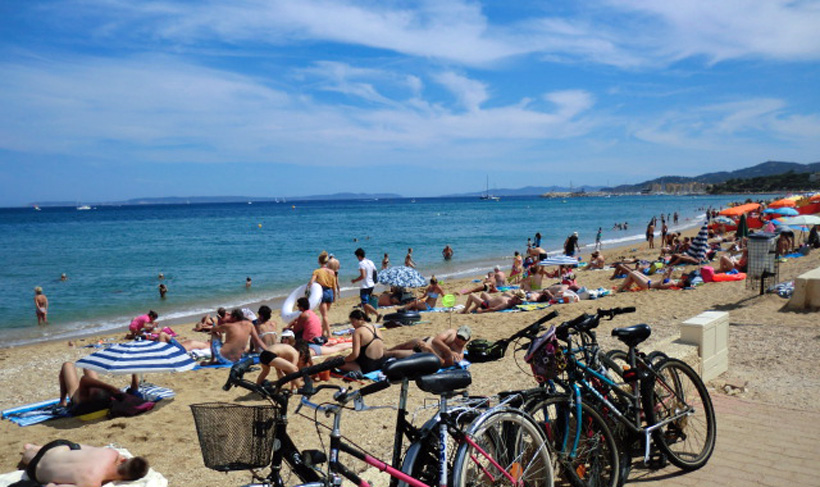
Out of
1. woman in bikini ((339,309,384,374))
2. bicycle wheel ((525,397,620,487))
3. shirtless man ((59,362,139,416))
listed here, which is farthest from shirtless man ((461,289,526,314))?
bicycle wheel ((525,397,620,487))

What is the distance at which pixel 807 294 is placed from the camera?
29.8ft

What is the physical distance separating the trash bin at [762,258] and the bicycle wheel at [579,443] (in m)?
8.68

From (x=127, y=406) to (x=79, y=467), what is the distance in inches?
144

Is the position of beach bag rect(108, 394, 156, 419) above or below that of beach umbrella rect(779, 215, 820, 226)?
below

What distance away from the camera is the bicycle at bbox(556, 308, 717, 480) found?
3273 mm

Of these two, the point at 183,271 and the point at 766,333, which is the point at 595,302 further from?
the point at 183,271

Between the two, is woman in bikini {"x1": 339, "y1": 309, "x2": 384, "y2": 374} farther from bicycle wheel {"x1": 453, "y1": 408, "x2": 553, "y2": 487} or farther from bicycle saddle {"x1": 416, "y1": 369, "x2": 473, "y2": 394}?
bicycle saddle {"x1": 416, "y1": 369, "x2": 473, "y2": 394}

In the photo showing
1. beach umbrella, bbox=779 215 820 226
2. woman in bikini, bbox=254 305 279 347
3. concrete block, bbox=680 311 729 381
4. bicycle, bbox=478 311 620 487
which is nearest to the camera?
bicycle, bbox=478 311 620 487

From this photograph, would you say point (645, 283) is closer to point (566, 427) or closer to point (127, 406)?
point (127, 406)

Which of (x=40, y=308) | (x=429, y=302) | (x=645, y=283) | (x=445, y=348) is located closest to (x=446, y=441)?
(x=445, y=348)

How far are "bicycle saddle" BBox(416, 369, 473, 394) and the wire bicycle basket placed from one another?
64 cm

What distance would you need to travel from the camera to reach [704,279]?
1376 centimetres

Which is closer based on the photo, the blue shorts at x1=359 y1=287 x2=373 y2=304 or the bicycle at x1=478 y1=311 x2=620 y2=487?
the bicycle at x1=478 y1=311 x2=620 y2=487

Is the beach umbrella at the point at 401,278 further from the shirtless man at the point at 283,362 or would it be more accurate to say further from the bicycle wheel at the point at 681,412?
the bicycle wheel at the point at 681,412
